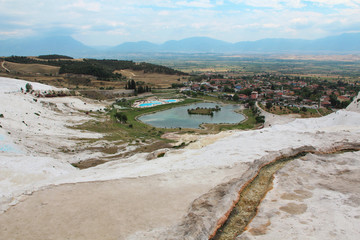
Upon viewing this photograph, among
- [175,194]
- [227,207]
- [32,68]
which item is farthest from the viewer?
[32,68]

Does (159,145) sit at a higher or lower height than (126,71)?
lower

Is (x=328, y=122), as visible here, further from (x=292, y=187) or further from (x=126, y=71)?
(x=126, y=71)

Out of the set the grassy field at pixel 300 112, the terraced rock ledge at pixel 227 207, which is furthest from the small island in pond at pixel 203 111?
the terraced rock ledge at pixel 227 207

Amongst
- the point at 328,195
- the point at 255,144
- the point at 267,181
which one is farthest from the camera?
the point at 255,144

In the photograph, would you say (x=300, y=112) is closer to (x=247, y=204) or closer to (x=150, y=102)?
(x=150, y=102)

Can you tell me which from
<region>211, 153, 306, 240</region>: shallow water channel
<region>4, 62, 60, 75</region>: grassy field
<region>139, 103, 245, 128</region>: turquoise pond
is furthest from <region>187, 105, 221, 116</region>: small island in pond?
<region>4, 62, 60, 75</region>: grassy field

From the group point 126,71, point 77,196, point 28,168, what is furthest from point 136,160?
point 126,71

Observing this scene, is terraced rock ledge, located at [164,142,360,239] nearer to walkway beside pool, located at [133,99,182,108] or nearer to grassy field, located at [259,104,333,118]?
grassy field, located at [259,104,333,118]

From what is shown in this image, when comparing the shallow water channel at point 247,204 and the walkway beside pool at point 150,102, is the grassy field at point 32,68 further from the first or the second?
the shallow water channel at point 247,204

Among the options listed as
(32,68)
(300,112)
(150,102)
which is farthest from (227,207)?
(32,68)
